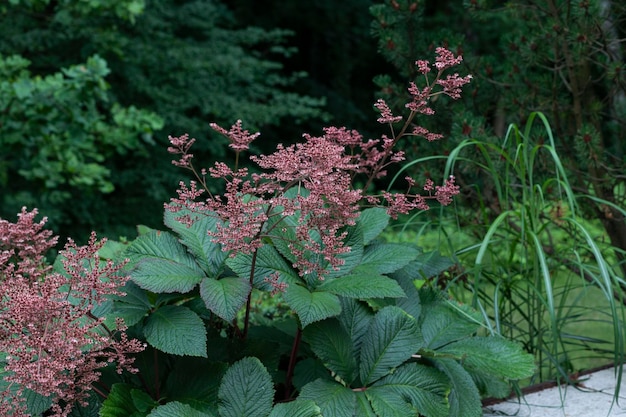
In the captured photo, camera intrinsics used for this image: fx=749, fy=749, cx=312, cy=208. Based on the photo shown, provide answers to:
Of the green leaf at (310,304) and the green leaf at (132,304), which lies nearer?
the green leaf at (310,304)

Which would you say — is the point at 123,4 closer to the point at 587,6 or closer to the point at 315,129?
the point at 587,6

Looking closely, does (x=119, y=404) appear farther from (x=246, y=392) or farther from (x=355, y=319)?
(x=355, y=319)

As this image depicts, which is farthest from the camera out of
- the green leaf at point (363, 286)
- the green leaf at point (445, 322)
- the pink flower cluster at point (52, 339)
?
the green leaf at point (445, 322)

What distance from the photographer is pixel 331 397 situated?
6.05ft

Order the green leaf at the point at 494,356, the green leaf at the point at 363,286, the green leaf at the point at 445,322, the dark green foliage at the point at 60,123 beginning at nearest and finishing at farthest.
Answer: the green leaf at the point at 363,286
the green leaf at the point at 494,356
the green leaf at the point at 445,322
the dark green foliage at the point at 60,123

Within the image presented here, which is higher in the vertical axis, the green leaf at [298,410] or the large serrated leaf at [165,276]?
the large serrated leaf at [165,276]

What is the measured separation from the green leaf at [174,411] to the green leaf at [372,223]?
0.69 m

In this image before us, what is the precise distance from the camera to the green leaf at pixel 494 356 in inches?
77.9

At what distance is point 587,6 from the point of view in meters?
2.95

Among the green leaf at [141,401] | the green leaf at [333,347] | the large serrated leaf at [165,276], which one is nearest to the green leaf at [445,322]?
the green leaf at [333,347]

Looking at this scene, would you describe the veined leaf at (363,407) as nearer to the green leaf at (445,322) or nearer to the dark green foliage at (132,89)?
the green leaf at (445,322)

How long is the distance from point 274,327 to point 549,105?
1672 mm

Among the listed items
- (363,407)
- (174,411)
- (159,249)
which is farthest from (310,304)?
(159,249)

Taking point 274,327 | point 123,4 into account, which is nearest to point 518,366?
point 274,327
